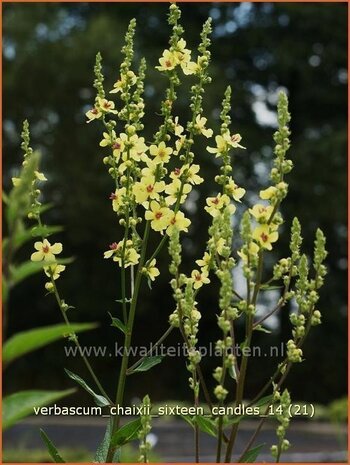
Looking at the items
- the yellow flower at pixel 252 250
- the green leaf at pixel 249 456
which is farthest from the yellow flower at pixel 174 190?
the green leaf at pixel 249 456

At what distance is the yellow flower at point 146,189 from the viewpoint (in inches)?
102

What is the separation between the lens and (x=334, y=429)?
1003cm

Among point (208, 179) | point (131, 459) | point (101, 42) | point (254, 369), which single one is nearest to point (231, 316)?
point (131, 459)

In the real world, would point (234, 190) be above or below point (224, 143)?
below

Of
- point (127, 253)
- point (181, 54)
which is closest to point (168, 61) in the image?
point (181, 54)

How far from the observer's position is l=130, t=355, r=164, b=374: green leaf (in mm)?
2424

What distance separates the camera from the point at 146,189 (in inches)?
102

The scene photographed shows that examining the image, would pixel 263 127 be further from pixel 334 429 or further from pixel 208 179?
pixel 334 429

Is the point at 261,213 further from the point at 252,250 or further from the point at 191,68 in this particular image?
the point at 191,68

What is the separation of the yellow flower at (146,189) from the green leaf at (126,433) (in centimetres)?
78

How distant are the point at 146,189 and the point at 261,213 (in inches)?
22.0

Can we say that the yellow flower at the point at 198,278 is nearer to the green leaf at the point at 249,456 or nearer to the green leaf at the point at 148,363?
the green leaf at the point at 148,363

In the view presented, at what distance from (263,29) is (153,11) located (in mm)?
2332

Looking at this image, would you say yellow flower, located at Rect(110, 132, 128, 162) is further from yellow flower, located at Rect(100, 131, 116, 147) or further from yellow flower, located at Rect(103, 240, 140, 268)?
yellow flower, located at Rect(103, 240, 140, 268)
